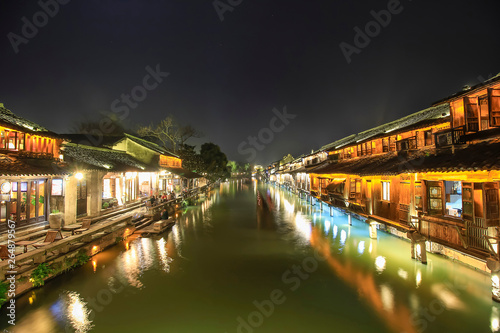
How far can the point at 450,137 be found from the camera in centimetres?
1164

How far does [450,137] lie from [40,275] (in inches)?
728

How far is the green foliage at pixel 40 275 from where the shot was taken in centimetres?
1070

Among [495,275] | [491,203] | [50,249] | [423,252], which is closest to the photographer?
[495,275]

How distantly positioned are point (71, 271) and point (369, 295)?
531 inches

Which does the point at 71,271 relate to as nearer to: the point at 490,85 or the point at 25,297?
the point at 25,297

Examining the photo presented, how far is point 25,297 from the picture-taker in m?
10.1

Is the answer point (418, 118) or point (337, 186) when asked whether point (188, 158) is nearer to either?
point (337, 186)

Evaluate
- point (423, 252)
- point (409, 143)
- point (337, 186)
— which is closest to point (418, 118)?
point (409, 143)

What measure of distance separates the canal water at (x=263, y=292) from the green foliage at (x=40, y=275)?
1.04ft

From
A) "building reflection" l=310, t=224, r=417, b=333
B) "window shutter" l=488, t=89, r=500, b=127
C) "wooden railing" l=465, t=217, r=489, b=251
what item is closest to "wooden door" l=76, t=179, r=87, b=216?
"building reflection" l=310, t=224, r=417, b=333

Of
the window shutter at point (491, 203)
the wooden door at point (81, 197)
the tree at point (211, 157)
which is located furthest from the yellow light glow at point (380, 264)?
the tree at point (211, 157)

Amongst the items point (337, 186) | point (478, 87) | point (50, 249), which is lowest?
point (50, 249)

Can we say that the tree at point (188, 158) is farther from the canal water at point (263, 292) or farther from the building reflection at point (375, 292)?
the building reflection at point (375, 292)

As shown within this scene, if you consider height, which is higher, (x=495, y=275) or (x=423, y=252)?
(x=495, y=275)
